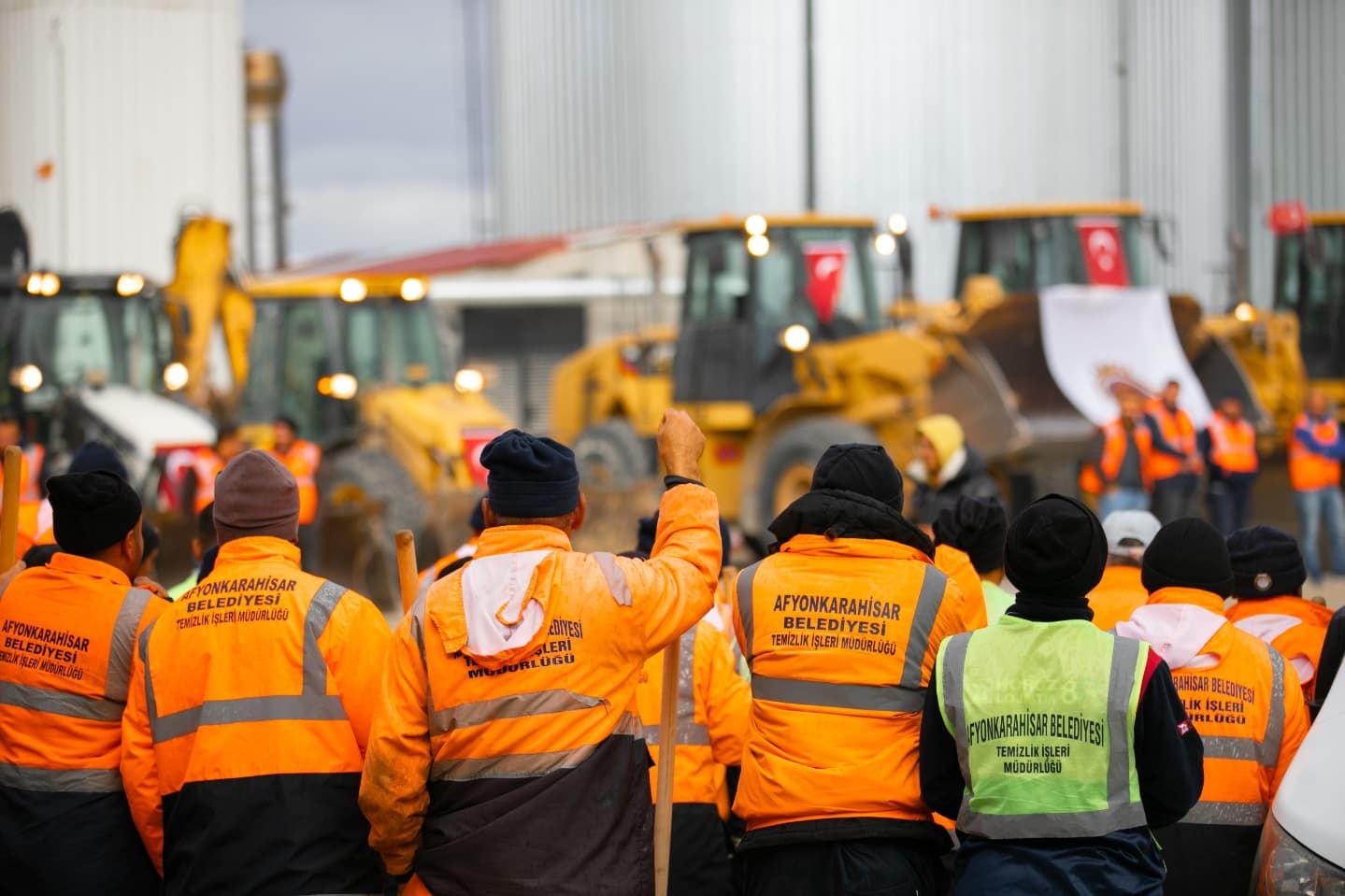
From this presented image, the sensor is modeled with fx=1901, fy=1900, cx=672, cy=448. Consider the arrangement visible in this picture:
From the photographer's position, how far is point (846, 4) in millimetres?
32750

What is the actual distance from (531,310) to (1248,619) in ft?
90.5

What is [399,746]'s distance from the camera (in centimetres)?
399

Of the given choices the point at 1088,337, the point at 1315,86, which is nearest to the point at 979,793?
the point at 1088,337

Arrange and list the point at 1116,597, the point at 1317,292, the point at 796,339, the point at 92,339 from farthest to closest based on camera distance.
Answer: the point at 1317,292 < the point at 796,339 < the point at 92,339 < the point at 1116,597

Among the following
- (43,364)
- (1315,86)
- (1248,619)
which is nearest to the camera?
(1248,619)

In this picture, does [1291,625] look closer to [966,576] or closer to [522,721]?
[966,576]

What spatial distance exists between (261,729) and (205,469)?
30.4 ft

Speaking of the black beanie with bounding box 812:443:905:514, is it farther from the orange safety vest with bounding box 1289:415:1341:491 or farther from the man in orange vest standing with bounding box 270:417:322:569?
the orange safety vest with bounding box 1289:415:1341:491

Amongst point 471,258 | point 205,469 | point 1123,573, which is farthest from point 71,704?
point 471,258

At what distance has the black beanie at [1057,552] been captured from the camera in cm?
404

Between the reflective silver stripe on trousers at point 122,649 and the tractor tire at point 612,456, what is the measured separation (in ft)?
37.2

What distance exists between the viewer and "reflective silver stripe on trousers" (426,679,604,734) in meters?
3.96

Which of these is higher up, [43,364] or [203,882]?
[43,364]

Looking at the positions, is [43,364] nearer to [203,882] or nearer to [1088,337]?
[1088,337]
